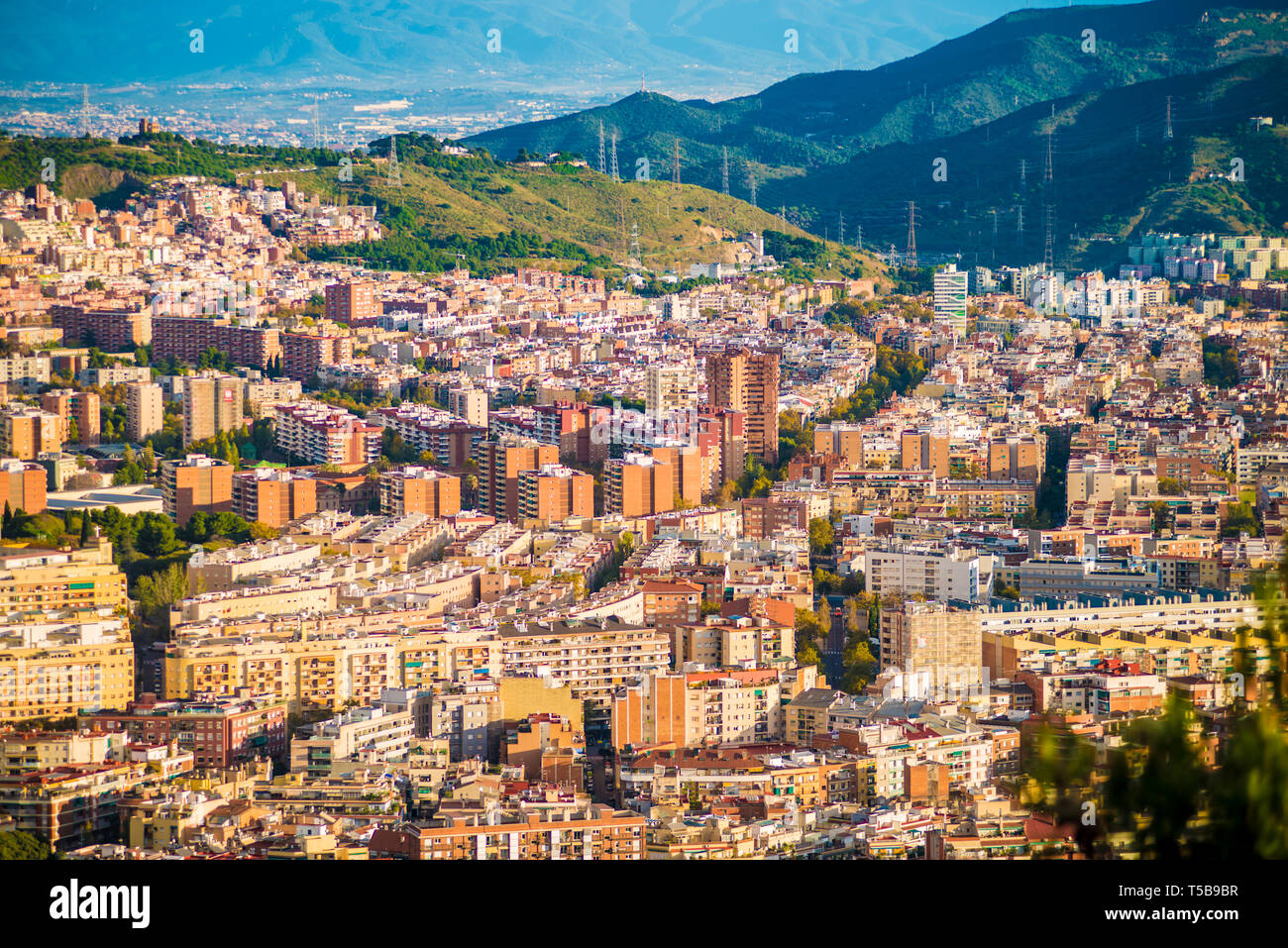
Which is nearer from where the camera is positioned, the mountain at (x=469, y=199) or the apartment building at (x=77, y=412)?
the apartment building at (x=77, y=412)

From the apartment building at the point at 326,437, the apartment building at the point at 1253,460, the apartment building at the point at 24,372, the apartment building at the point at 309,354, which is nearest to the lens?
the apartment building at the point at 1253,460

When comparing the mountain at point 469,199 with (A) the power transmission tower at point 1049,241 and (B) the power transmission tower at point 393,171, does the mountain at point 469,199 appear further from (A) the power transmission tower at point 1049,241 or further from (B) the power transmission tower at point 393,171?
(A) the power transmission tower at point 1049,241

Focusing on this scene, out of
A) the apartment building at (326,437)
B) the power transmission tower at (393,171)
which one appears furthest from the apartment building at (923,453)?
the power transmission tower at (393,171)

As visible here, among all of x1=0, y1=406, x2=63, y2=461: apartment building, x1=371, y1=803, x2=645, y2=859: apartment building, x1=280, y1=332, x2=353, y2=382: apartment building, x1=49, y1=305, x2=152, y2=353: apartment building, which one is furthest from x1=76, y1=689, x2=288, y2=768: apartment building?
x1=49, y1=305, x2=152, y2=353: apartment building

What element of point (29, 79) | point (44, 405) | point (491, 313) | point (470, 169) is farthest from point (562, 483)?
point (470, 169)

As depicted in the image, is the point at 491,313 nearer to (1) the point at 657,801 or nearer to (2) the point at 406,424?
(2) the point at 406,424

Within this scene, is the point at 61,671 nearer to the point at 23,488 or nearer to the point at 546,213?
the point at 23,488

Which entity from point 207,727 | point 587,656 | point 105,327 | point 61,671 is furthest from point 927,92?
point 207,727
